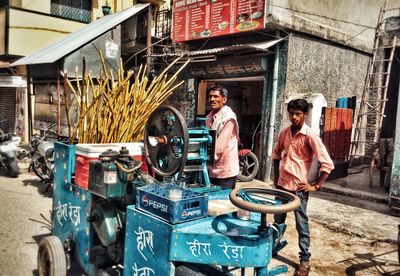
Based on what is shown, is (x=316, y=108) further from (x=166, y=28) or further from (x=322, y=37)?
(x=166, y=28)

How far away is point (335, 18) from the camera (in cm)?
1066

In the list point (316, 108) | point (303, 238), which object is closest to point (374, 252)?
point (303, 238)

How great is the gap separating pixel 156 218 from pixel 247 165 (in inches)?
275

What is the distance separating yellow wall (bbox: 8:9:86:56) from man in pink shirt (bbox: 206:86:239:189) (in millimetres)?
11829

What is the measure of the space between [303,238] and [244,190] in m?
1.80

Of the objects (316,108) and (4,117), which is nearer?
(316,108)

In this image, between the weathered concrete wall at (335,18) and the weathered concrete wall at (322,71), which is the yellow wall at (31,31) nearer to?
the weathered concrete wall at (335,18)

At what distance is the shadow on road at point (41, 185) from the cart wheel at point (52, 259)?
4.05 meters

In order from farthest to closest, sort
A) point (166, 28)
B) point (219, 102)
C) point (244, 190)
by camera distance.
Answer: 1. point (166, 28)
2. point (219, 102)
3. point (244, 190)

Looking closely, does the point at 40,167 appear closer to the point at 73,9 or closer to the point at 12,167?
the point at 12,167

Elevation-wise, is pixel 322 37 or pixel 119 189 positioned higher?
pixel 322 37

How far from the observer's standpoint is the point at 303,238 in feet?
13.0

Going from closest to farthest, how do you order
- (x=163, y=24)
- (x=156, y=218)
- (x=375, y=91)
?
(x=156, y=218) < (x=375, y=91) < (x=163, y=24)

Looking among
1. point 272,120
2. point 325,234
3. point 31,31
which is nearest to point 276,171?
point 325,234
